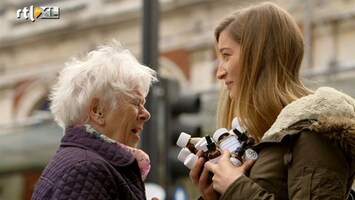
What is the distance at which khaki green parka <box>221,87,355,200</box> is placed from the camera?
333cm

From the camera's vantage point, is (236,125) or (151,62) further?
(151,62)


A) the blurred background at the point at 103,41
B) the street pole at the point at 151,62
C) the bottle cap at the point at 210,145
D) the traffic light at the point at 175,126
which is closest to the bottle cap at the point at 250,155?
the bottle cap at the point at 210,145

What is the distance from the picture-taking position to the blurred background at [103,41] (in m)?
16.6

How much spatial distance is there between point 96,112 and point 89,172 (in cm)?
29

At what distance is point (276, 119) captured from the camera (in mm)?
3541

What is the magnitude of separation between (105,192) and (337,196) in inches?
30.9

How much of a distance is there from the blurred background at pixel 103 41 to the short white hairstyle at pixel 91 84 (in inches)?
391

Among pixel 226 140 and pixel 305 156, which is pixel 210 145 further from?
pixel 305 156

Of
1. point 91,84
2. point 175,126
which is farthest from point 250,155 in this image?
point 175,126

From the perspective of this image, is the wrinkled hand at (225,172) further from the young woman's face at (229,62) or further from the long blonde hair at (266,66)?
the young woman's face at (229,62)

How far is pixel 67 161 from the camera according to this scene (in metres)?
3.62

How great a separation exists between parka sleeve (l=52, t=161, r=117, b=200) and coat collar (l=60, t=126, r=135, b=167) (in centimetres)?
11

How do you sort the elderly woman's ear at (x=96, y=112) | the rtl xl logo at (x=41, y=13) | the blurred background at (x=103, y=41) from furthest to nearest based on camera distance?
the blurred background at (x=103, y=41) < the rtl xl logo at (x=41, y=13) < the elderly woman's ear at (x=96, y=112)

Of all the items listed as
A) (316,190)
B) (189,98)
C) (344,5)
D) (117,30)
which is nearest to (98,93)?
(316,190)
